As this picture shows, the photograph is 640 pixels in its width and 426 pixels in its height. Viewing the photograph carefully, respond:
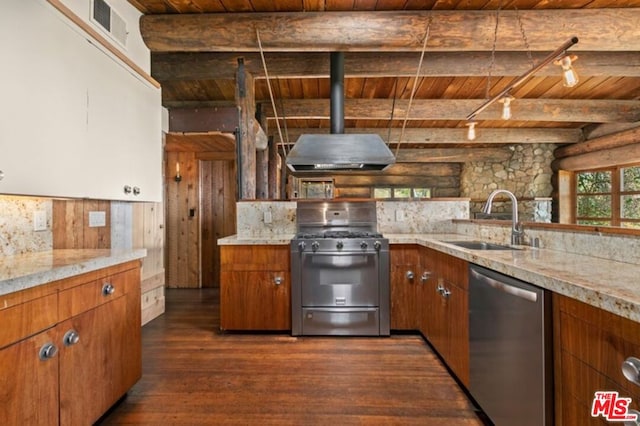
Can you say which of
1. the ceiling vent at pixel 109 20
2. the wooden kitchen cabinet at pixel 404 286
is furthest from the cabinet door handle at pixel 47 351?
the wooden kitchen cabinet at pixel 404 286

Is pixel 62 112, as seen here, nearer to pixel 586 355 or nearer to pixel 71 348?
pixel 71 348

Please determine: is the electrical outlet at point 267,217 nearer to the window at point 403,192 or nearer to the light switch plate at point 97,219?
the light switch plate at point 97,219

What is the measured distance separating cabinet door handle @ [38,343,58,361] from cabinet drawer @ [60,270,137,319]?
0.12 m

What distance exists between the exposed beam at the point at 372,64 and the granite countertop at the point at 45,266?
233cm

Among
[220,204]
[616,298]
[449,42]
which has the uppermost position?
[449,42]

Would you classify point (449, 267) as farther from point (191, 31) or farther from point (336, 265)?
point (191, 31)

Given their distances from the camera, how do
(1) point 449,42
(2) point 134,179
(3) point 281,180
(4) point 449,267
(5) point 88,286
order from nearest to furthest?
(5) point 88,286
(4) point 449,267
(2) point 134,179
(1) point 449,42
(3) point 281,180

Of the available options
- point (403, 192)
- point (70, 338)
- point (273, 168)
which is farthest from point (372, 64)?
point (403, 192)

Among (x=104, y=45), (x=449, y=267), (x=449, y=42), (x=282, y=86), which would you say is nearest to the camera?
(x=104, y=45)

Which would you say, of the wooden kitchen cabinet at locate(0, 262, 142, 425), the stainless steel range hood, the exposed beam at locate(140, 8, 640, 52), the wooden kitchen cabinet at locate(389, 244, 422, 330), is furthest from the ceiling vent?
the wooden kitchen cabinet at locate(389, 244, 422, 330)

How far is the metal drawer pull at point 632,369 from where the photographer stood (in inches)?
31.3

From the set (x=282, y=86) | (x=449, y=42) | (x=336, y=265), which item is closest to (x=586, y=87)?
(x=449, y=42)

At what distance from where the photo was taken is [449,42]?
276cm

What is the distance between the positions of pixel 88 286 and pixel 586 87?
20.3ft
